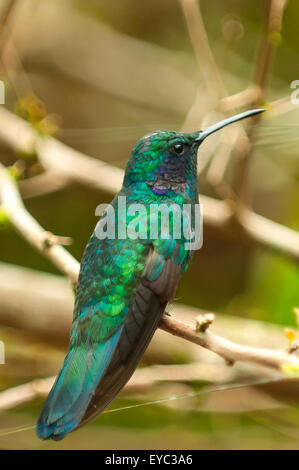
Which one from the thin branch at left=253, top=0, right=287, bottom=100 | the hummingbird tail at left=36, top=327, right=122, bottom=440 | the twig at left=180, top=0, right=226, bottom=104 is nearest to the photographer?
the hummingbird tail at left=36, top=327, right=122, bottom=440

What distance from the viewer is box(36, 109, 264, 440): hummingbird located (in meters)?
1.05

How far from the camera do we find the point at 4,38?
2.31 metres

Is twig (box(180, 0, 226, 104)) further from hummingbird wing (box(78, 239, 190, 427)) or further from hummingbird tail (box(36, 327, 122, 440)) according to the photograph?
hummingbird tail (box(36, 327, 122, 440))

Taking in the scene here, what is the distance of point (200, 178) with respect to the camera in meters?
2.20

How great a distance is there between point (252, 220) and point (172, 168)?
0.82 meters

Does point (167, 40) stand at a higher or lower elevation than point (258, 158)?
higher

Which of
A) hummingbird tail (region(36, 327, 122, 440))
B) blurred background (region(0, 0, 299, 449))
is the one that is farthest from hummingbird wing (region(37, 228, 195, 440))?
blurred background (region(0, 0, 299, 449))

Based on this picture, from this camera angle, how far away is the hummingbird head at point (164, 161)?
1446mm

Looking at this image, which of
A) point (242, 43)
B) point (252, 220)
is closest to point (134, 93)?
point (242, 43)

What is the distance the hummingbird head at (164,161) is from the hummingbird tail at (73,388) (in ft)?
1.26

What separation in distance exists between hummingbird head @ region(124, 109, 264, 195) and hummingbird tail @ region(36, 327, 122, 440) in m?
0.38

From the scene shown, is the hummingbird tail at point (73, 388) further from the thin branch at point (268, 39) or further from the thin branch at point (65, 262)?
the thin branch at point (268, 39)
